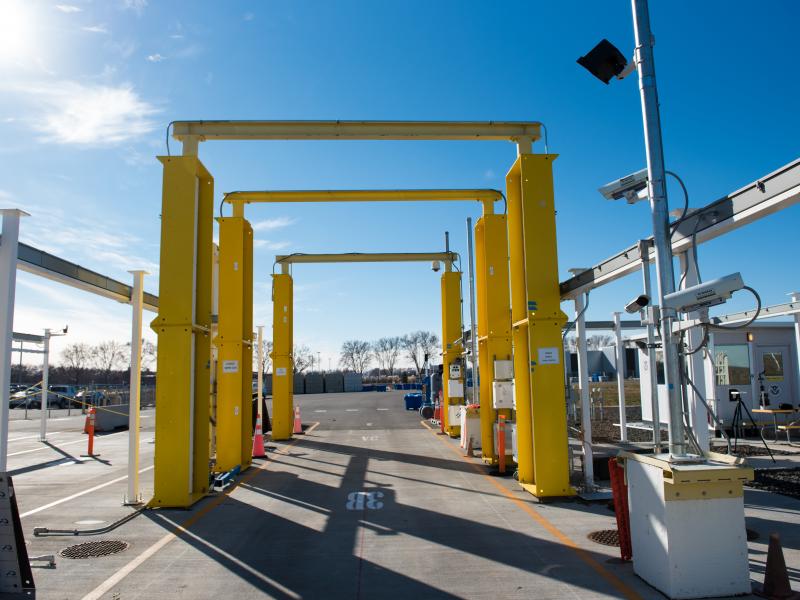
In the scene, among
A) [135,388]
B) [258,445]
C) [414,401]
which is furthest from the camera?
[414,401]

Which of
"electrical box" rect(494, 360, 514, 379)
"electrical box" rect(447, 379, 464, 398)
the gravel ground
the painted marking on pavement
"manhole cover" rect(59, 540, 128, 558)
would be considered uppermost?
"electrical box" rect(494, 360, 514, 379)

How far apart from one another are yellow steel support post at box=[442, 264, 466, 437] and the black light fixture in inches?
539

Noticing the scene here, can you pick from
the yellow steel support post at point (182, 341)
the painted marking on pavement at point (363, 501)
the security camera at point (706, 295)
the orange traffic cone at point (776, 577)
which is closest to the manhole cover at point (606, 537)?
the orange traffic cone at point (776, 577)

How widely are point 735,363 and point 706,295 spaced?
594 inches

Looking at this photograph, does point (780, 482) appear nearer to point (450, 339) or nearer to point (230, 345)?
point (230, 345)

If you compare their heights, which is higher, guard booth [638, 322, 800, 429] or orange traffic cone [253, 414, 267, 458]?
guard booth [638, 322, 800, 429]

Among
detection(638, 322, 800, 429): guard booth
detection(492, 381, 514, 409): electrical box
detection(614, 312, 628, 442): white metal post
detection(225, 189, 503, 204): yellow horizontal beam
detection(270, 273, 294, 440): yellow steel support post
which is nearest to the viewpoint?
detection(492, 381, 514, 409): electrical box

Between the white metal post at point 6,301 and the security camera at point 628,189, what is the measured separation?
6.15 meters

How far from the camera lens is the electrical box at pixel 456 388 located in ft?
63.0

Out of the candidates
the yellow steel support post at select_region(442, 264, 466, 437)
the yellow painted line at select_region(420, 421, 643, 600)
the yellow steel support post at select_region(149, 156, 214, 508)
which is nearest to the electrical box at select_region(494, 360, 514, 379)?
the yellow painted line at select_region(420, 421, 643, 600)

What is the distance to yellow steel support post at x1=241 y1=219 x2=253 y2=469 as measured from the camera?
1253cm

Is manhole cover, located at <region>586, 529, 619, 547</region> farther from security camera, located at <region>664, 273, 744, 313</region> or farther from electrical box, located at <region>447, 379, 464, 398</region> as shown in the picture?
electrical box, located at <region>447, 379, 464, 398</region>

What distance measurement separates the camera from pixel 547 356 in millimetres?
9242

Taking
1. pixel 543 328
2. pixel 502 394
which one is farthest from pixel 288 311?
pixel 543 328
